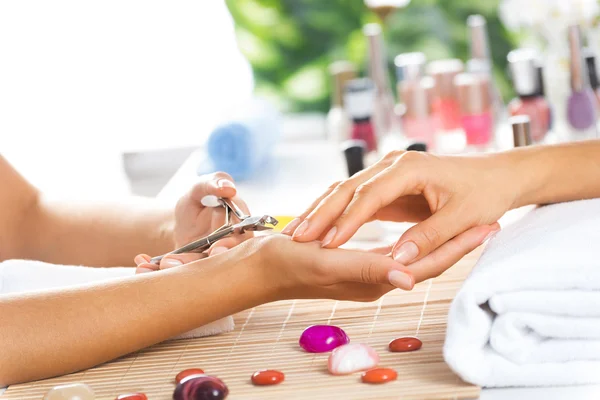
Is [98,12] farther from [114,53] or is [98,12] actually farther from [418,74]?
[418,74]

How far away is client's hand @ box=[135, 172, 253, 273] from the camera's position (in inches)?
43.3

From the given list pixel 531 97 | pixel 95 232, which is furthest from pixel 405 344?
pixel 531 97

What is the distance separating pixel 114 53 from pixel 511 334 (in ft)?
8.41

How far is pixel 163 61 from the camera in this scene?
3.29 meters

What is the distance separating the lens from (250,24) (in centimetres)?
324

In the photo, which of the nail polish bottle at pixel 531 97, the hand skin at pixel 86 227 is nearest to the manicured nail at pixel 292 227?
the hand skin at pixel 86 227

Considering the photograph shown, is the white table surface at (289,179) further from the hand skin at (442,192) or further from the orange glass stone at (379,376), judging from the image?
the orange glass stone at (379,376)

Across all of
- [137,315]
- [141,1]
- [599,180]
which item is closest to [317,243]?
[137,315]

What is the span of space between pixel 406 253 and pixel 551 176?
0.80 ft

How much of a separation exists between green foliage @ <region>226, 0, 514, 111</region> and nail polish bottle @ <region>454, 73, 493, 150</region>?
3.73 ft

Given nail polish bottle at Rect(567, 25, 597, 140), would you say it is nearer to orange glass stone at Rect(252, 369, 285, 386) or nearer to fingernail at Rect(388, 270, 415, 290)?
fingernail at Rect(388, 270, 415, 290)

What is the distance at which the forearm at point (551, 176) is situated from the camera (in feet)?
3.61

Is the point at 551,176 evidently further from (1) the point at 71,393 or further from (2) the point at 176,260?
(1) the point at 71,393

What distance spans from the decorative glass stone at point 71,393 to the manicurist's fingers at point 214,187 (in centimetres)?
37
